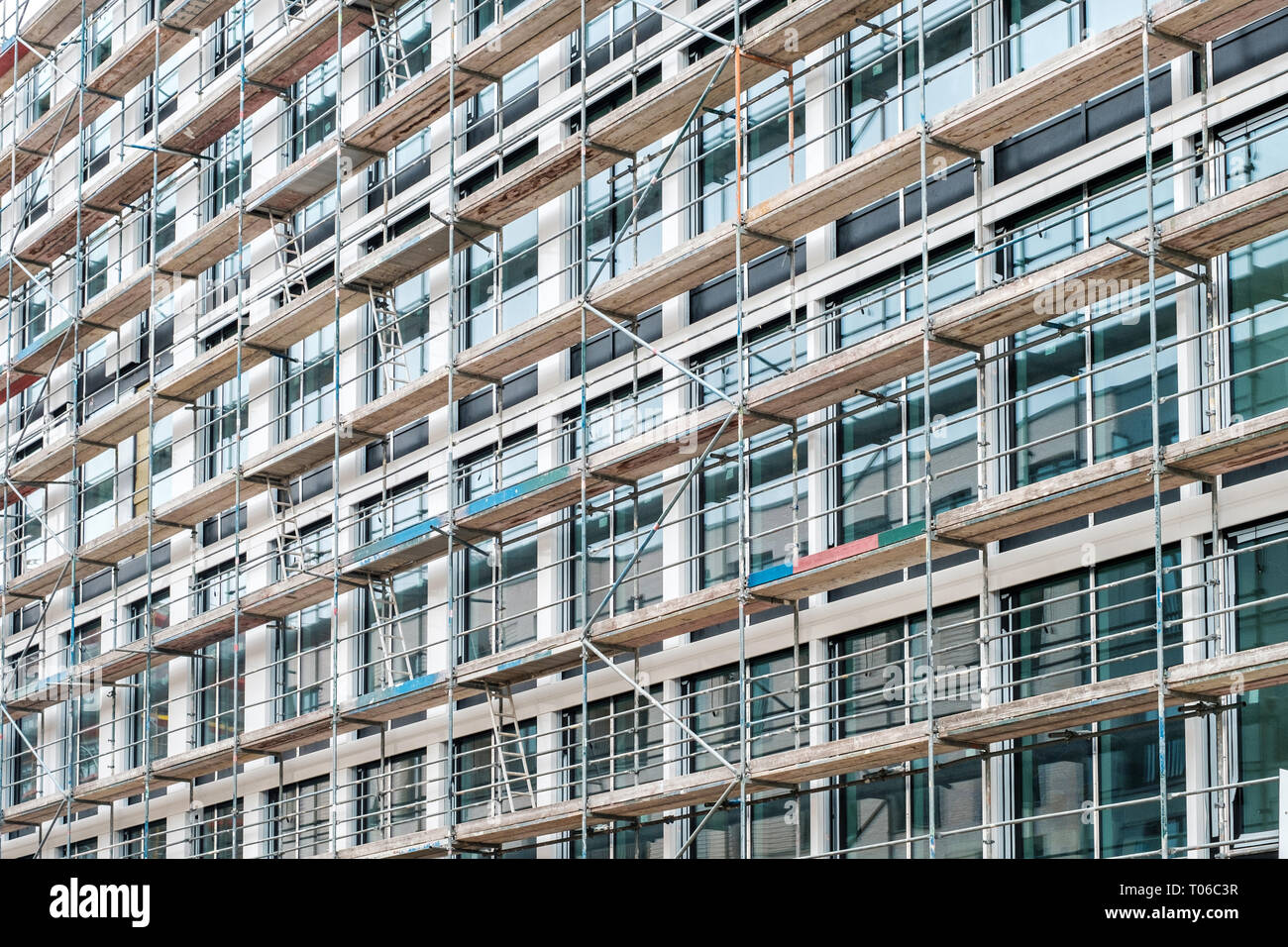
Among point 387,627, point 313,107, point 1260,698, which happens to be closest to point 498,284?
point 387,627

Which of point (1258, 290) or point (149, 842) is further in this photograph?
point (149, 842)

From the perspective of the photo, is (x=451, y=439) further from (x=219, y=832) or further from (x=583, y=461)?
(x=219, y=832)

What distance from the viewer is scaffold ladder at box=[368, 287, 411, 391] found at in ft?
83.3

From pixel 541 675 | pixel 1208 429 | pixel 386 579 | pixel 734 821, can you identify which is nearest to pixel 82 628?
pixel 386 579

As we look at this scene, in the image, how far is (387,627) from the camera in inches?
987

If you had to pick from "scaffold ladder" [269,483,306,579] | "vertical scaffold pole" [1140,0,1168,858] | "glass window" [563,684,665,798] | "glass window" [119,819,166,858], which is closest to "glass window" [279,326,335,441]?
"scaffold ladder" [269,483,306,579]

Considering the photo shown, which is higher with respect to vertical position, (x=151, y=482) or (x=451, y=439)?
(x=151, y=482)

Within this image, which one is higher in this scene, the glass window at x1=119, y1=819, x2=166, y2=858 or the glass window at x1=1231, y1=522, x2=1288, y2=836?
the glass window at x1=1231, y1=522, x2=1288, y2=836

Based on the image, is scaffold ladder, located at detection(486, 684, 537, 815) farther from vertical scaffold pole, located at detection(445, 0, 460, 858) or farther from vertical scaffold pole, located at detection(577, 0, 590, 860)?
vertical scaffold pole, located at detection(577, 0, 590, 860)

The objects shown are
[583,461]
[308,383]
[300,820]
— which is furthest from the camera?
[308,383]

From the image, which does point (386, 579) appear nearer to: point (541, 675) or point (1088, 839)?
point (541, 675)

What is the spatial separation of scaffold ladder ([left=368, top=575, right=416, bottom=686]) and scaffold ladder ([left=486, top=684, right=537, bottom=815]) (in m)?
1.73

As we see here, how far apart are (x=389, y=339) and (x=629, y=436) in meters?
5.14

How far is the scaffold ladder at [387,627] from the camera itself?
24.2 metres
